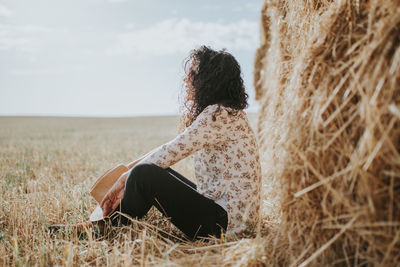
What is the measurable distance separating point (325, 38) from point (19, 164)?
15.5 feet

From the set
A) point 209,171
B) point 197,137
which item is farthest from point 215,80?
point 209,171

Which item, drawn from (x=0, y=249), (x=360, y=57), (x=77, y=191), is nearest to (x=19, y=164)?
(x=77, y=191)

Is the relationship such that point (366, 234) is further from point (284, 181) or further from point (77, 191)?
point (77, 191)

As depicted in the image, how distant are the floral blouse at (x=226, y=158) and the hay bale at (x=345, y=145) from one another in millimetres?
419

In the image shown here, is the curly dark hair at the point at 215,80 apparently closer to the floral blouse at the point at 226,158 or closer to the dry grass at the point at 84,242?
the floral blouse at the point at 226,158

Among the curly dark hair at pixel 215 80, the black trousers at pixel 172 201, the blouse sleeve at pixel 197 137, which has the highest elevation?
the curly dark hair at pixel 215 80

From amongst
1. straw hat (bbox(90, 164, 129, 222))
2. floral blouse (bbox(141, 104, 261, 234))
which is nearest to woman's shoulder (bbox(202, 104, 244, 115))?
floral blouse (bbox(141, 104, 261, 234))

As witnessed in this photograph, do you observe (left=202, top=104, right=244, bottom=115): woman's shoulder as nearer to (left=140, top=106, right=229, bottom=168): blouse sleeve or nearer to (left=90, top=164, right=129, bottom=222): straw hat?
(left=140, top=106, right=229, bottom=168): blouse sleeve

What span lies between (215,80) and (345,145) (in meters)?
1.14

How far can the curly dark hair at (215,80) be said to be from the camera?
2438 millimetres

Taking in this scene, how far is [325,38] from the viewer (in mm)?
1793

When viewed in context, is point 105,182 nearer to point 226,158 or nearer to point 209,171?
point 209,171

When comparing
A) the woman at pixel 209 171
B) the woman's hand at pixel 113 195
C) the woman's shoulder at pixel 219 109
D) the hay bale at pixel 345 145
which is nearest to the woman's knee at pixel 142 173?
the woman at pixel 209 171

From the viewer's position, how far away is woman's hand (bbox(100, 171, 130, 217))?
7.80 feet
